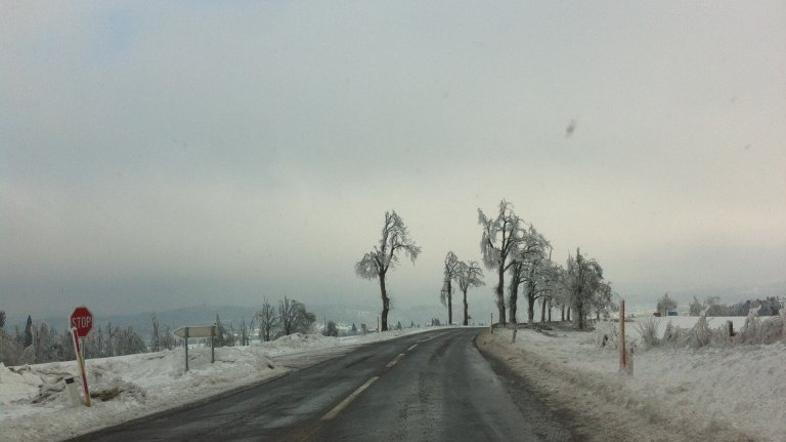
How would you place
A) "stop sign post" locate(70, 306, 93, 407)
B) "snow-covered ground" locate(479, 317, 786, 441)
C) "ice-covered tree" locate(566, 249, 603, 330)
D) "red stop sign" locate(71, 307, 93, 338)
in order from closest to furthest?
"snow-covered ground" locate(479, 317, 786, 441) → "stop sign post" locate(70, 306, 93, 407) → "red stop sign" locate(71, 307, 93, 338) → "ice-covered tree" locate(566, 249, 603, 330)

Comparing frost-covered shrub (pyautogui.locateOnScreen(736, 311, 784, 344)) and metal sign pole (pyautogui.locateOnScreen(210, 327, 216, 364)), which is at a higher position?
frost-covered shrub (pyautogui.locateOnScreen(736, 311, 784, 344))

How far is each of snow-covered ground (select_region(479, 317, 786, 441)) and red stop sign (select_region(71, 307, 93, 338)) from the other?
30.4ft

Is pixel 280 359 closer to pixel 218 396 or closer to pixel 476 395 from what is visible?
pixel 218 396

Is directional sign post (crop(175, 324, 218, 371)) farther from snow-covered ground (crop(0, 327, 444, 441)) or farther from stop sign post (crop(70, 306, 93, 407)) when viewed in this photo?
stop sign post (crop(70, 306, 93, 407))

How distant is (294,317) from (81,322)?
8227 centimetres

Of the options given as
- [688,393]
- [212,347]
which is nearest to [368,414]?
[688,393]

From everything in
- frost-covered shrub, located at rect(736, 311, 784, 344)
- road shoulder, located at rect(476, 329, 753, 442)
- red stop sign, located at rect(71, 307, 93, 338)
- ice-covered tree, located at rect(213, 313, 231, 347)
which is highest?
red stop sign, located at rect(71, 307, 93, 338)

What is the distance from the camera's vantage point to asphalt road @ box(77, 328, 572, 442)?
7340mm

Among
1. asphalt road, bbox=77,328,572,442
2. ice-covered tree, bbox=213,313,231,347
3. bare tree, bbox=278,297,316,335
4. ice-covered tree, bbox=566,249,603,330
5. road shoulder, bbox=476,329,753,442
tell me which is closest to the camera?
road shoulder, bbox=476,329,753,442

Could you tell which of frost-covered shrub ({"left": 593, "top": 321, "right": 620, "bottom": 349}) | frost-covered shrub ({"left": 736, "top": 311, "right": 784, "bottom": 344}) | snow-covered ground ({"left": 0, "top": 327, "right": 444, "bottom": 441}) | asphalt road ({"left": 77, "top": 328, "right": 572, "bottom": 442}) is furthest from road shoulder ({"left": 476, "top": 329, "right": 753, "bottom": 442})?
snow-covered ground ({"left": 0, "top": 327, "right": 444, "bottom": 441})

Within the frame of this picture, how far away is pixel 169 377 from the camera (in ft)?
49.1

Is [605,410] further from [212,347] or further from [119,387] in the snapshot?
[212,347]

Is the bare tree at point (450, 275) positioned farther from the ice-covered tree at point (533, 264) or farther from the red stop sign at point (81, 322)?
the red stop sign at point (81, 322)

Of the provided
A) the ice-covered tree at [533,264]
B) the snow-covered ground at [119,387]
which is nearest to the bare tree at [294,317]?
the ice-covered tree at [533,264]
